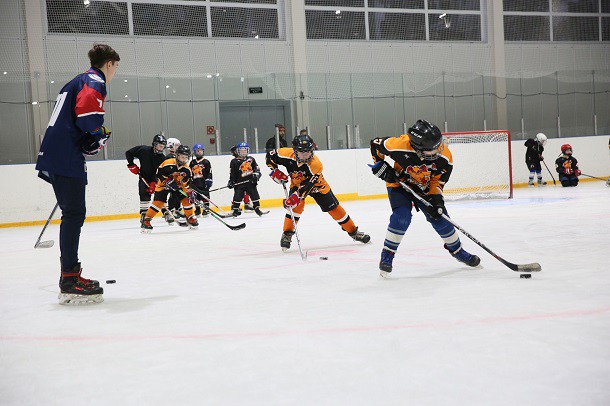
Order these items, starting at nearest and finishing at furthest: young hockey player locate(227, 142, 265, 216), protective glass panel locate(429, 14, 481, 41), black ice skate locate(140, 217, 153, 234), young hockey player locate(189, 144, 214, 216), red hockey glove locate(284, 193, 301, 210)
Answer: red hockey glove locate(284, 193, 301, 210)
black ice skate locate(140, 217, 153, 234)
young hockey player locate(189, 144, 214, 216)
young hockey player locate(227, 142, 265, 216)
protective glass panel locate(429, 14, 481, 41)

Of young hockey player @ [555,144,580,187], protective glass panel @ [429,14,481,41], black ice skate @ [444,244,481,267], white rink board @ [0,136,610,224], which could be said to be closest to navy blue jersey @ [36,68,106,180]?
black ice skate @ [444,244,481,267]

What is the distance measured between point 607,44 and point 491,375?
17403 mm

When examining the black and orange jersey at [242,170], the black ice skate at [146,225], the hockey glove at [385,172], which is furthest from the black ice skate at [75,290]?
the black and orange jersey at [242,170]

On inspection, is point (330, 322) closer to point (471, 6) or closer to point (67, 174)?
point (67, 174)

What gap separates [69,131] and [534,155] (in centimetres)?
1103

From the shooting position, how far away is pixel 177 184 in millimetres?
8148

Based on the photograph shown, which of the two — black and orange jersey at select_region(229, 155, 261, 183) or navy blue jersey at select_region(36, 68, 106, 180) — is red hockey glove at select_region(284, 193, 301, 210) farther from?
black and orange jersey at select_region(229, 155, 261, 183)

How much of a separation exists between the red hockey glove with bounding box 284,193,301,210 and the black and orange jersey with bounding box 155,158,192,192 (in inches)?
115

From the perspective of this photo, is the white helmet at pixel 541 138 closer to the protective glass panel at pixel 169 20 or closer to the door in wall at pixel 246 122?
the door in wall at pixel 246 122

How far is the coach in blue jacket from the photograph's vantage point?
10.9 ft

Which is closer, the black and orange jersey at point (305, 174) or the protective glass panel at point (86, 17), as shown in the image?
the black and orange jersey at point (305, 174)

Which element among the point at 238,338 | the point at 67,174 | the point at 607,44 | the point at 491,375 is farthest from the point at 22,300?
the point at 607,44

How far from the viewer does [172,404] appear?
73.4 inches

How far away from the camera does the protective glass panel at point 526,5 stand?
16469mm
